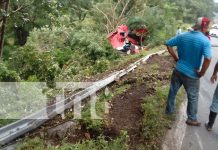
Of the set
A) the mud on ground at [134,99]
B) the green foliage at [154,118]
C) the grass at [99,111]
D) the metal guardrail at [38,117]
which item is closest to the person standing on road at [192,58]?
the green foliage at [154,118]

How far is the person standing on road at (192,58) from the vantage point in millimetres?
6035

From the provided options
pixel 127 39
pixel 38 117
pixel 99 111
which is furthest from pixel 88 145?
pixel 127 39

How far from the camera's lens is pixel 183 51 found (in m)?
6.33

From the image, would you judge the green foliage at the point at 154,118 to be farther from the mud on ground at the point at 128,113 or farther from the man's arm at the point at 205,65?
the man's arm at the point at 205,65

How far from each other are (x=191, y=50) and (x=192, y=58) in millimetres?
163

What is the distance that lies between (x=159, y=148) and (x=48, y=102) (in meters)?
2.63

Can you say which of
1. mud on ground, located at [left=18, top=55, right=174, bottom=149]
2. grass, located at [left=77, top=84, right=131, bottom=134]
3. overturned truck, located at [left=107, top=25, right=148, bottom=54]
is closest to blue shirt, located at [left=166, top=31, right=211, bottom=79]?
mud on ground, located at [left=18, top=55, right=174, bottom=149]

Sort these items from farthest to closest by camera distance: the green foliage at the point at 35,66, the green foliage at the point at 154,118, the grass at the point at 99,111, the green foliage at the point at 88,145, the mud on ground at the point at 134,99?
the green foliage at the point at 35,66
the mud on ground at the point at 134,99
the green foliage at the point at 154,118
the grass at the point at 99,111
the green foliage at the point at 88,145

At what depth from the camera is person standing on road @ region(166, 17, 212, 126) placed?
19.8ft

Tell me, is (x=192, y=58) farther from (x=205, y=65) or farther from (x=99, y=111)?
(x=99, y=111)

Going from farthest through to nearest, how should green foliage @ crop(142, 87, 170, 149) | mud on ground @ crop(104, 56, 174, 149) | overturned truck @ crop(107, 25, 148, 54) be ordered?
1. overturned truck @ crop(107, 25, 148, 54)
2. mud on ground @ crop(104, 56, 174, 149)
3. green foliage @ crop(142, 87, 170, 149)

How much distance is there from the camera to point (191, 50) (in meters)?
6.17

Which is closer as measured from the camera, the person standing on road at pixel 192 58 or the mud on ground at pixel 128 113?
the mud on ground at pixel 128 113

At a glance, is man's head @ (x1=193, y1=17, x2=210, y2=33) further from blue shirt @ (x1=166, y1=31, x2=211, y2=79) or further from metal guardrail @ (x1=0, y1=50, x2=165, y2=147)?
metal guardrail @ (x1=0, y1=50, x2=165, y2=147)
